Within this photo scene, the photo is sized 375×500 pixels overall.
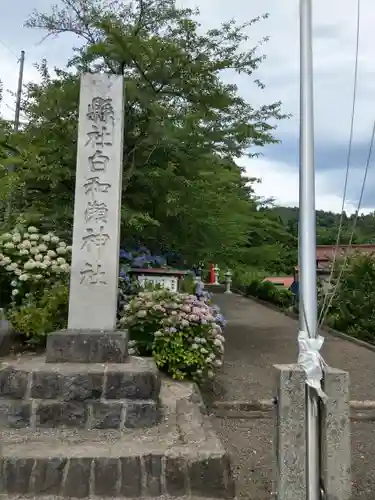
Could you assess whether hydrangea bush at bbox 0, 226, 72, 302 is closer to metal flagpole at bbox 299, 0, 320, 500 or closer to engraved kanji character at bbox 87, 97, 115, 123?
engraved kanji character at bbox 87, 97, 115, 123

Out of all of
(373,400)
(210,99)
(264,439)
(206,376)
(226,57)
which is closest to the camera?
(264,439)

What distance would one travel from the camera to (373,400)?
6562 millimetres

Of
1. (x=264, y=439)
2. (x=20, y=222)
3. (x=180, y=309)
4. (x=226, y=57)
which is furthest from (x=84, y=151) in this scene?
(x=226, y=57)

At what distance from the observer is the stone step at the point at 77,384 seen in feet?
13.9

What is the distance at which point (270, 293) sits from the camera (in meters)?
22.5

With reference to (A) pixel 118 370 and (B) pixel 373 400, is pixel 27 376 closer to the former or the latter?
(A) pixel 118 370

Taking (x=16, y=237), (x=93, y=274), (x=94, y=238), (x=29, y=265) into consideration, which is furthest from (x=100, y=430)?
(x=16, y=237)

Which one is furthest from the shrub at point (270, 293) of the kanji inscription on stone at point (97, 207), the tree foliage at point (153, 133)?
the kanji inscription on stone at point (97, 207)

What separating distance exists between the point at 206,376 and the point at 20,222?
3.83 meters

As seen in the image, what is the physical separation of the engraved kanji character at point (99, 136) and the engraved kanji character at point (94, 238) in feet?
2.99

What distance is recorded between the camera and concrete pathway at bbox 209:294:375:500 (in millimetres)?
3965

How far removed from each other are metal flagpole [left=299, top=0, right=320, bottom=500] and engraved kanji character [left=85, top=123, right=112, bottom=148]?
2.32 metres

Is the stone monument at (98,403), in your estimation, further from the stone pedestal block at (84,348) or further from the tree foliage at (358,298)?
the tree foliage at (358,298)

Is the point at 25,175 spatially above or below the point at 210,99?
below
